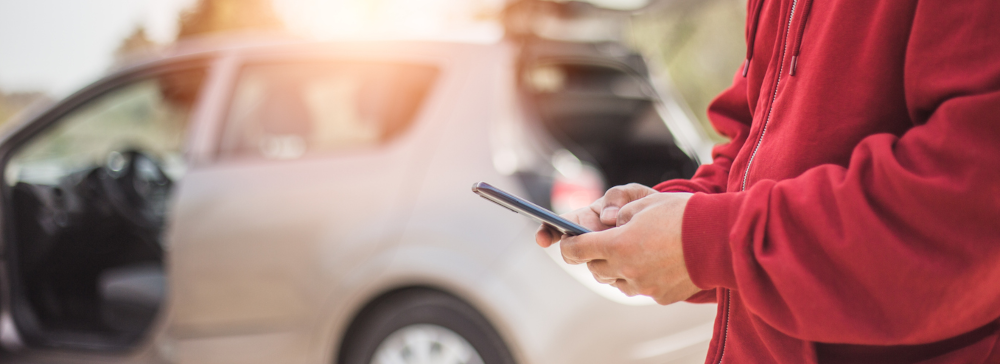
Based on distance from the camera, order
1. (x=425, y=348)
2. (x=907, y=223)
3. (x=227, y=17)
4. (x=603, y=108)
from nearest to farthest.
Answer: (x=907, y=223)
(x=425, y=348)
(x=603, y=108)
(x=227, y=17)

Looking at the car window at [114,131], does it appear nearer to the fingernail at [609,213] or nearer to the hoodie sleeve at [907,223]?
the fingernail at [609,213]

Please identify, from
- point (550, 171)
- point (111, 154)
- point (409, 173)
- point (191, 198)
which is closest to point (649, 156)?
point (550, 171)

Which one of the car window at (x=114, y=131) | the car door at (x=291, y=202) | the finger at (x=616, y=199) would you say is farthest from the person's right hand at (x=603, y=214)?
the car window at (x=114, y=131)

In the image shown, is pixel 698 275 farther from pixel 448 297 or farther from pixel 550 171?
pixel 448 297

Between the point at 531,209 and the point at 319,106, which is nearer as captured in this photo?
the point at 531,209

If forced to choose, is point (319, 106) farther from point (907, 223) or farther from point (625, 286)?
point (907, 223)

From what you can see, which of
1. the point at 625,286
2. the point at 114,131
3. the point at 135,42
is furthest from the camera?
the point at 135,42

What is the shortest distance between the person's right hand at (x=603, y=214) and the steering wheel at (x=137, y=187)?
9.01ft

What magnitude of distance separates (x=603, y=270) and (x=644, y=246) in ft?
0.30

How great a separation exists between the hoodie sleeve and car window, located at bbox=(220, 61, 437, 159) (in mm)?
1763

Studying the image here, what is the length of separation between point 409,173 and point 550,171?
0.50 metres

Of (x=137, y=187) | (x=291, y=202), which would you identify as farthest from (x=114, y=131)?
(x=291, y=202)

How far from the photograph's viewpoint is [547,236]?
901 mm

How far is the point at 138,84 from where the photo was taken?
268cm
